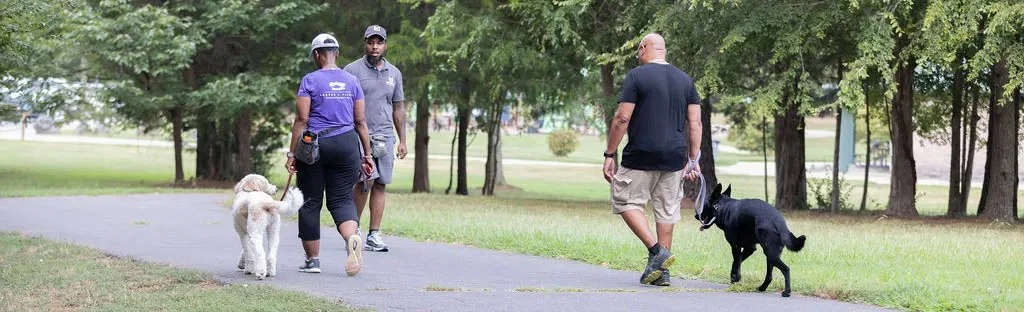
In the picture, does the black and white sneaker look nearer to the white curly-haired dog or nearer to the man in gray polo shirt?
the white curly-haired dog

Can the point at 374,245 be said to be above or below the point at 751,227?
below

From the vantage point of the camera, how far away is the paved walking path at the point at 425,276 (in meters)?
9.05

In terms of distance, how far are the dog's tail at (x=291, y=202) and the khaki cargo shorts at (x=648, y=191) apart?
221cm

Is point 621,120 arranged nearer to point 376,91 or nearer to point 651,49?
point 651,49

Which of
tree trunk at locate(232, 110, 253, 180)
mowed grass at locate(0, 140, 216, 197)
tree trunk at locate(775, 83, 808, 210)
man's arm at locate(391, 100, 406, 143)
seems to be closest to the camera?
man's arm at locate(391, 100, 406, 143)

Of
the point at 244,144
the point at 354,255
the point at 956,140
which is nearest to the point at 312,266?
the point at 354,255

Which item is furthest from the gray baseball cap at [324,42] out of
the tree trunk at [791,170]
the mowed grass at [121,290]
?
the tree trunk at [791,170]

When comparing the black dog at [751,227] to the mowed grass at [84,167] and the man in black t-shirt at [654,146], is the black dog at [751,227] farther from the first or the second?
the mowed grass at [84,167]

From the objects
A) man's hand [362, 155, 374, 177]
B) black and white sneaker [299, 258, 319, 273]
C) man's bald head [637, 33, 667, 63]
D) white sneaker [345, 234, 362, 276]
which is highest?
man's bald head [637, 33, 667, 63]

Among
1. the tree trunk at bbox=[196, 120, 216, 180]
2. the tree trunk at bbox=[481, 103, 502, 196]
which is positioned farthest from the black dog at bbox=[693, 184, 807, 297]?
the tree trunk at bbox=[196, 120, 216, 180]

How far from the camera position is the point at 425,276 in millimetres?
10797

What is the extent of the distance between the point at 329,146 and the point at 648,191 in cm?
236

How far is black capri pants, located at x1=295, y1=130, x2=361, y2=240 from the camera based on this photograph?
34.8ft

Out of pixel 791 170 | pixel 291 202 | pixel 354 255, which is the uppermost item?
pixel 291 202
